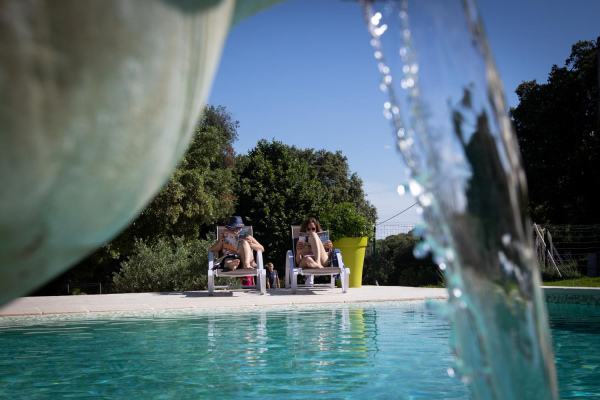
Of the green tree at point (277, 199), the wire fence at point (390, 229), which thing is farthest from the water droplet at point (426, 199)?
the green tree at point (277, 199)

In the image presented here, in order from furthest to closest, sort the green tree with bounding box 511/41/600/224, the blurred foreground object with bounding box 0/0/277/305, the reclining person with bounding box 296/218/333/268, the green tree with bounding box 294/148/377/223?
the green tree with bounding box 294/148/377/223, the green tree with bounding box 511/41/600/224, the reclining person with bounding box 296/218/333/268, the blurred foreground object with bounding box 0/0/277/305

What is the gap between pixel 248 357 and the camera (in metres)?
4.27

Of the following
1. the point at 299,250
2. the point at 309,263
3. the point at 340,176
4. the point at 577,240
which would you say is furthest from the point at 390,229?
the point at 340,176

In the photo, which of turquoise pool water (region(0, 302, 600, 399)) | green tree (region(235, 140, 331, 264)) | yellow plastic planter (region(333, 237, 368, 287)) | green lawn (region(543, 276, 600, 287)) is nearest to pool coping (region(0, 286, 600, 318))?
turquoise pool water (region(0, 302, 600, 399))

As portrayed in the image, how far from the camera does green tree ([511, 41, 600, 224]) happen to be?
23.3 metres

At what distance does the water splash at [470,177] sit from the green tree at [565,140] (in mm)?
24629

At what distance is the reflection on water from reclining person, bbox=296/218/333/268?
10.2ft

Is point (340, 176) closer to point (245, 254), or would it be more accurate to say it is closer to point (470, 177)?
point (245, 254)

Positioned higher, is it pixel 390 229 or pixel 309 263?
pixel 390 229

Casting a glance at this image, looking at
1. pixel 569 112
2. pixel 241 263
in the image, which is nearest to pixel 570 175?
pixel 569 112

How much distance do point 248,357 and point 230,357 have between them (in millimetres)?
140

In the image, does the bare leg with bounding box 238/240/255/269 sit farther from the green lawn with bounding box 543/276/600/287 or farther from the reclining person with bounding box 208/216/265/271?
the green lawn with bounding box 543/276/600/287

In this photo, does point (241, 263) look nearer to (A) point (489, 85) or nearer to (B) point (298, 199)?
(B) point (298, 199)

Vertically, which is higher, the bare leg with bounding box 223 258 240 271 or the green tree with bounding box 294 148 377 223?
the green tree with bounding box 294 148 377 223
